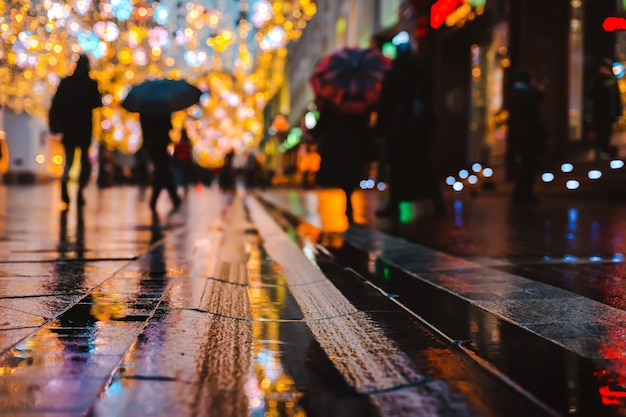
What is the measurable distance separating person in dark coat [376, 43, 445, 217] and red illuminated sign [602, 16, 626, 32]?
21.7 ft

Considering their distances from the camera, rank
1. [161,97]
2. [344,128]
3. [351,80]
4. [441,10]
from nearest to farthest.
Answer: [344,128] < [351,80] < [161,97] < [441,10]

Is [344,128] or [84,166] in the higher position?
[344,128]

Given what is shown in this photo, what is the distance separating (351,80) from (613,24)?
7339 millimetres

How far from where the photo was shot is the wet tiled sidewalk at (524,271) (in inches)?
122

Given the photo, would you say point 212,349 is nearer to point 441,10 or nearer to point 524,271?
point 524,271

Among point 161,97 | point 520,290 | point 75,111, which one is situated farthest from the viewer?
point 161,97

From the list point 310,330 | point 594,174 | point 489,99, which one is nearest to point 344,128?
point 594,174

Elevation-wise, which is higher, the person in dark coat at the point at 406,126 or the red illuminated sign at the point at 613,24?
the red illuminated sign at the point at 613,24

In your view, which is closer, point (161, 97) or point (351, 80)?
point (351, 80)

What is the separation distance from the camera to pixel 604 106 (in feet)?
50.6

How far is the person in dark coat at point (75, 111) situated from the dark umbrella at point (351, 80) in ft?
11.3

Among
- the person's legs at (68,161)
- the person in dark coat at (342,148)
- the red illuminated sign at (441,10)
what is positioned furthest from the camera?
the red illuminated sign at (441,10)

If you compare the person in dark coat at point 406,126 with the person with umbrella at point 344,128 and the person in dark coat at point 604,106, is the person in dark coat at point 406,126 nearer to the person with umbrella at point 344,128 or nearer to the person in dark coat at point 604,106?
the person with umbrella at point 344,128

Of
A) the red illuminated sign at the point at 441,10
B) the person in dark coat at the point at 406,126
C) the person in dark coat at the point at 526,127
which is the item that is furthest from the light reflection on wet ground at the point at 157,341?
the red illuminated sign at the point at 441,10
